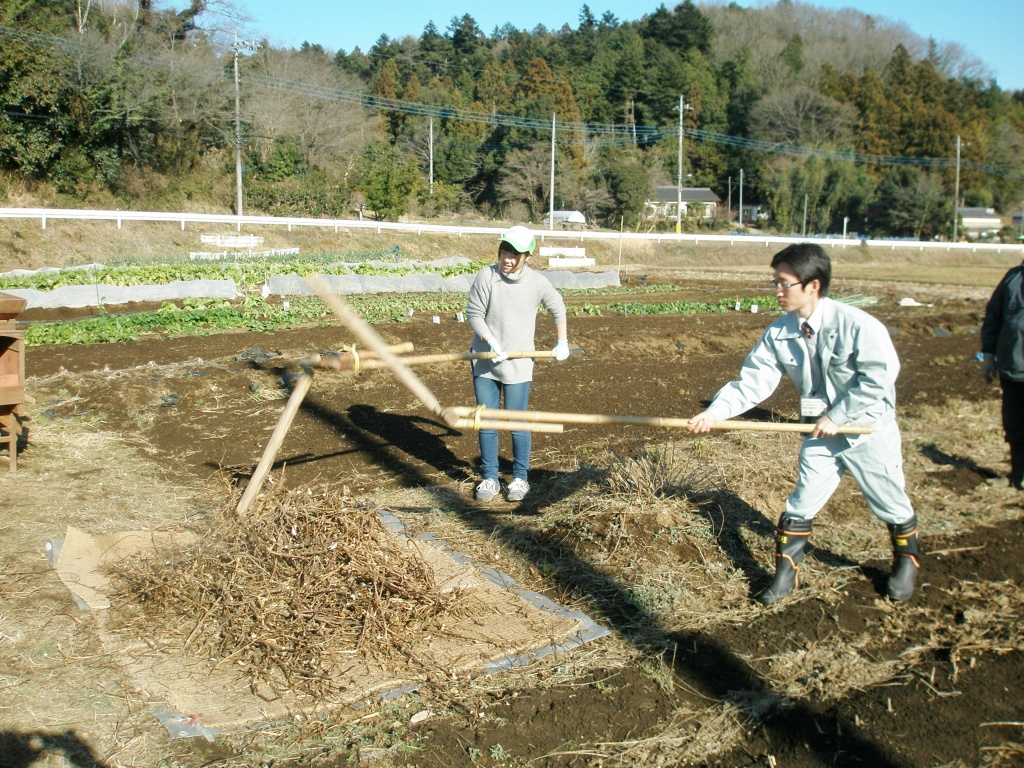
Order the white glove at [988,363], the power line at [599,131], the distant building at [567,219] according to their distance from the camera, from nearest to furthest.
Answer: the white glove at [988,363], the distant building at [567,219], the power line at [599,131]

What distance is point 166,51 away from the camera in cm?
3831

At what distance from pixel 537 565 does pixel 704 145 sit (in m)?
74.4

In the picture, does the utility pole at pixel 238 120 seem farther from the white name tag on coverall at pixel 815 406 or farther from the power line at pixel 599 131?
the white name tag on coverall at pixel 815 406

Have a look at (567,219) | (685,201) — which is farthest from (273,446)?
(685,201)

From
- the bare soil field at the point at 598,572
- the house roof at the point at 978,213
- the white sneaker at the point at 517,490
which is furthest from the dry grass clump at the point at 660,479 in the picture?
the house roof at the point at 978,213

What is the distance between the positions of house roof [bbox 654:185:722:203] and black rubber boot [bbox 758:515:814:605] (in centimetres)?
6275

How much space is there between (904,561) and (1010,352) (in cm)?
281

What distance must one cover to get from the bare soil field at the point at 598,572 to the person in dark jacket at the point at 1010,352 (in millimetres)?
395

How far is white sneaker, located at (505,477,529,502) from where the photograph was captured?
607 cm

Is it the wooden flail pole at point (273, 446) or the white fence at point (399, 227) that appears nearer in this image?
the wooden flail pole at point (273, 446)

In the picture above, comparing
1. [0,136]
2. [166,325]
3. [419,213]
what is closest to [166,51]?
[0,136]

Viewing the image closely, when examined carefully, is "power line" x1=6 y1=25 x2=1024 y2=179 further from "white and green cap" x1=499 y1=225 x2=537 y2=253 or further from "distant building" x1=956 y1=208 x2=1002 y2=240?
"white and green cap" x1=499 y1=225 x2=537 y2=253

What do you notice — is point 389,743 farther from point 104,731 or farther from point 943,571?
point 943,571

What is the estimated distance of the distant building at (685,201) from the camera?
57128 mm
